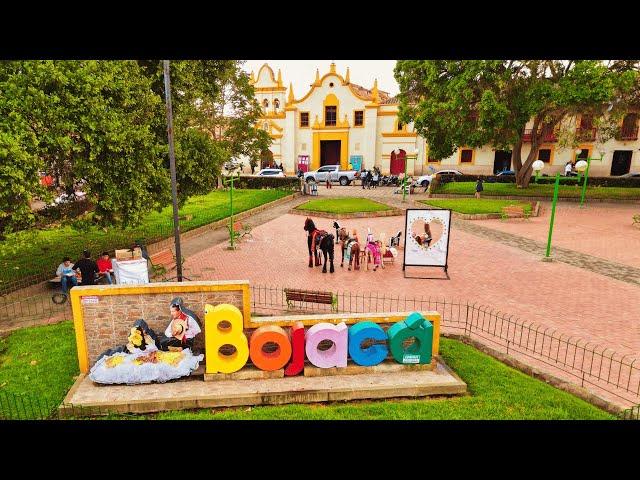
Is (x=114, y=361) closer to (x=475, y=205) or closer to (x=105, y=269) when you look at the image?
(x=105, y=269)

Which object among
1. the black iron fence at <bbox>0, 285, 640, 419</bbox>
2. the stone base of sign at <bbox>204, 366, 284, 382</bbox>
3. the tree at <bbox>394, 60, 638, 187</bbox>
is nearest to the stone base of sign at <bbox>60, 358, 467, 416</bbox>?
the stone base of sign at <bbox>204, 366, 284, 382</bbox>

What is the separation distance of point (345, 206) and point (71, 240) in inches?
501

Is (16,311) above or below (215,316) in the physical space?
below

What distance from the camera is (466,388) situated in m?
6.66

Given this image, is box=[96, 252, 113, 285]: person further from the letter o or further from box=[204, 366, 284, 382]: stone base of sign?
the letter o

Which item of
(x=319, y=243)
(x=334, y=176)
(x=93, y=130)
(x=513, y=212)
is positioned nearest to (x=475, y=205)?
(x=513, y=212)

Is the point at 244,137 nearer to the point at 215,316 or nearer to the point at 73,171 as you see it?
the point at 73,171

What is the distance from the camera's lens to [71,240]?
16.2m

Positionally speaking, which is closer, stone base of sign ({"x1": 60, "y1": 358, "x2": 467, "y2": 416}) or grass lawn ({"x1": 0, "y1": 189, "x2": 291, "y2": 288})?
stone base of sign ({"x1": 60, "y1": 358, "x2": 467, "y2": 416})

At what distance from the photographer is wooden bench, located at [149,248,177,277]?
38.3 feet

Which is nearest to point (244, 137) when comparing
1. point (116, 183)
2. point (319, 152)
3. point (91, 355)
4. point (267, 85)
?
point (319, 152)

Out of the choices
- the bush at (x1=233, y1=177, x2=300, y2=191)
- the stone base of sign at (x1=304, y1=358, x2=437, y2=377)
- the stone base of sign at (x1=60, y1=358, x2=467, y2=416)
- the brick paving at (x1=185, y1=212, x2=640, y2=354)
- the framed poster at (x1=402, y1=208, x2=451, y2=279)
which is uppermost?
the bush at (x1=233, y1=177, x2=300, y2=191)

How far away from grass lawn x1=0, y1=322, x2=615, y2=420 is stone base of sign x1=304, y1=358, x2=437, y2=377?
613 mm

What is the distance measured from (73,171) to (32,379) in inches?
207
